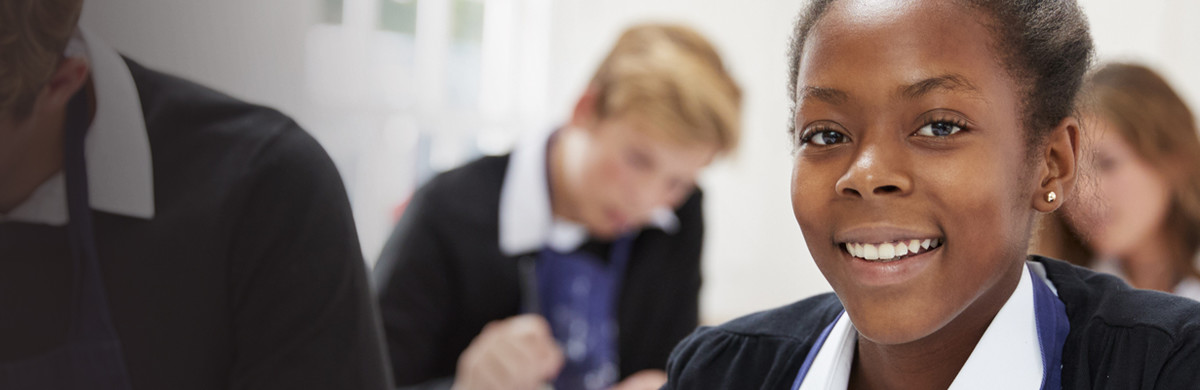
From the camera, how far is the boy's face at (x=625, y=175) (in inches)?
47.7

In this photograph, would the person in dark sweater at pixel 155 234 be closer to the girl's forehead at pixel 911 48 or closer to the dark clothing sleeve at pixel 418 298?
the girl's forehead at pixel 911 48

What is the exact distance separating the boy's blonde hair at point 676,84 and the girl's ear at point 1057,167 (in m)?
0.60

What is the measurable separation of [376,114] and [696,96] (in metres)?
0.50

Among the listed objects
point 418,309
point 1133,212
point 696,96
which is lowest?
point 418,309

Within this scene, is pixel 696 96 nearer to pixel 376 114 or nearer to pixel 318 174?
pixel 376 114

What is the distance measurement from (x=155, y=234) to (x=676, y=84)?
0.74 meters

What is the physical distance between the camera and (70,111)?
0.45 meters

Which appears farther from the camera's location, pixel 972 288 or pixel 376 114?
pixel 376 114

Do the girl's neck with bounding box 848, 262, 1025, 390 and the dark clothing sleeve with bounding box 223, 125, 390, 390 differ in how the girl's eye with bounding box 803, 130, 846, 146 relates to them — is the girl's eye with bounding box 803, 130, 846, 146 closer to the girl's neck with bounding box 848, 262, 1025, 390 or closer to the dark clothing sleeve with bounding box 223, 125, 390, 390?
the girl's neck with bounding box 848, 262, 1025, 390

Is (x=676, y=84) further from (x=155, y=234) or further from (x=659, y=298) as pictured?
(x=155, y=234)

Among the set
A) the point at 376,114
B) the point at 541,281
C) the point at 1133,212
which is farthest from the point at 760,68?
the point at 376,114

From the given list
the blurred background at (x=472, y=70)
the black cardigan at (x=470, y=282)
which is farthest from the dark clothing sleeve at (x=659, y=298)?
the blurred background at (x=472, y=70)

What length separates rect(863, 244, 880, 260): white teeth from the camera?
52cm

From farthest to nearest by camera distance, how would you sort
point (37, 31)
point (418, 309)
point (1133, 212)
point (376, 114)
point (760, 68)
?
1. point (760, 68)
2. point (1133, 212)
3. point (418, 309)
4. point (376, 114)
5. point (37, 31)
